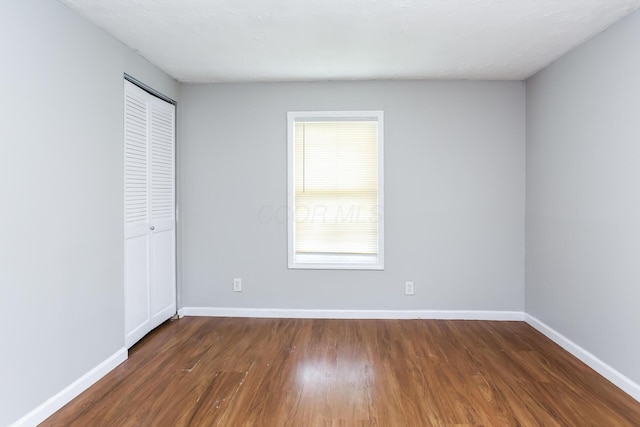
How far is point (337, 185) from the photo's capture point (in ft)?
12.7

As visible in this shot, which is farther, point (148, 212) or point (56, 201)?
point (148, 212)

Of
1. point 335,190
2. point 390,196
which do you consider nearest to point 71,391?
point 335,190

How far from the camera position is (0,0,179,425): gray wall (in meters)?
1.89

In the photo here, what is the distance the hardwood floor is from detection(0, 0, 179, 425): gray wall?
346 millimetres

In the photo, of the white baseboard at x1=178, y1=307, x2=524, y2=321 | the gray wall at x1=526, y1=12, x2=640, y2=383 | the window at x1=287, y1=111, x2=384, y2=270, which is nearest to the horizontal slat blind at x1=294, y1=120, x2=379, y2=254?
the window at x1=287, y1=111, x2=384, y2=270

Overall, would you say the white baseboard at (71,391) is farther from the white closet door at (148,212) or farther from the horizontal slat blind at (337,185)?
the horizontal slat blind at (337,185)

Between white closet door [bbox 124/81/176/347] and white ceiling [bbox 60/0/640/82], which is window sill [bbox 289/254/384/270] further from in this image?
white ceiling [bbox 60/0/640/82]

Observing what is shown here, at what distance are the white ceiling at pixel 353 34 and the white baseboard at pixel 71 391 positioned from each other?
2.40 meters

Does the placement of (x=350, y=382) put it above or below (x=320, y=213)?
below

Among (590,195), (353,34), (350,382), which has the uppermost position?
(353,34)

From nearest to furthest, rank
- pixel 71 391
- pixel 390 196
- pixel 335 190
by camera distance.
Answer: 1. pixel 71 391
2. pixel 390 196
3. pixel 335 190

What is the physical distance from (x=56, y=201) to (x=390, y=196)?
2.80 m

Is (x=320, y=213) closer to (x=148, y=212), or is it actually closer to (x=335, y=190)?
(x=335, y=190)

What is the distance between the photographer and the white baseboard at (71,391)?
79.1 inches
